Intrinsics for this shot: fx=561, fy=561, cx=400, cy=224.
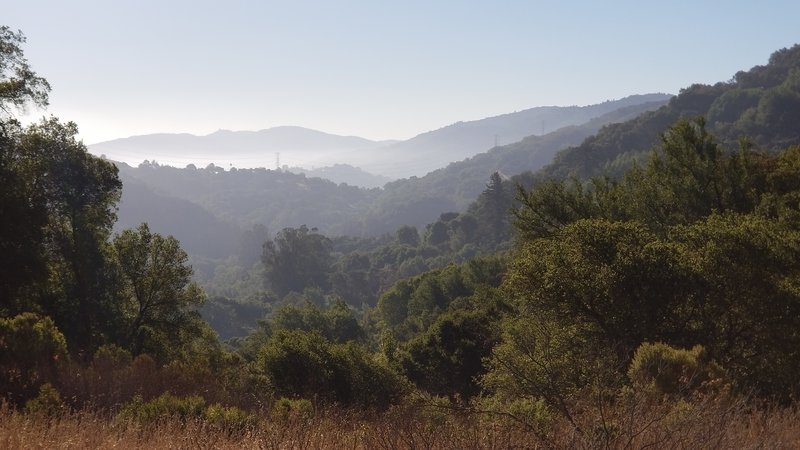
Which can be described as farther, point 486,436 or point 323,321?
point 323,321

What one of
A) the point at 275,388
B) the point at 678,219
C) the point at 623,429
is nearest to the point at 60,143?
the point at 275,388

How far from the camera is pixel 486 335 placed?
882 inches

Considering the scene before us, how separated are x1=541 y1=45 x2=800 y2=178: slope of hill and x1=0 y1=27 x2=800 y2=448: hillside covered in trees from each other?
56.8m

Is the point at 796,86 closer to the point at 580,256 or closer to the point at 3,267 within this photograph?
the point at 580,256

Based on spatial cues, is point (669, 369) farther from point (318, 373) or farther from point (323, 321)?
point (323, 321)

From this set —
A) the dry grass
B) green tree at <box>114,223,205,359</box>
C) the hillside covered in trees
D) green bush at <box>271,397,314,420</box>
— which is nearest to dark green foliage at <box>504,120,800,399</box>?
the hillside covered in trees

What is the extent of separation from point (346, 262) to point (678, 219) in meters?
88.4

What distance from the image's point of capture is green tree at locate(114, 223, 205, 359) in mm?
18203

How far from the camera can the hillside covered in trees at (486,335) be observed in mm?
5047

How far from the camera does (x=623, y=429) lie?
4.04 metres

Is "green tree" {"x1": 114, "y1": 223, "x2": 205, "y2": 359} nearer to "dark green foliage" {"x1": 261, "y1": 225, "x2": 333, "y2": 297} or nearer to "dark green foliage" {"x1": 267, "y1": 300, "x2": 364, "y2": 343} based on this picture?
"dark green foliage" {"x1": 267, "y1": 300, "x2": 364, "y2": 343}

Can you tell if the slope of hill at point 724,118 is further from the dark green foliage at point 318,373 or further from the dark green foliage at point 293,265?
the dark green foliage at point 318,373

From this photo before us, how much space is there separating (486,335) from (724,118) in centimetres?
8649

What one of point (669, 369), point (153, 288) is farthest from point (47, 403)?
point (153, 288)
